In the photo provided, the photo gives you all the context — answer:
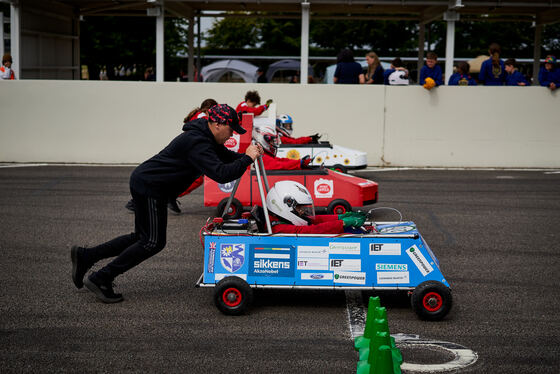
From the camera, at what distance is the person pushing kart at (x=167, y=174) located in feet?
19.9

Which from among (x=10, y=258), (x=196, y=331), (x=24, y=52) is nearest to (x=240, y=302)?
(x=196, y=331)

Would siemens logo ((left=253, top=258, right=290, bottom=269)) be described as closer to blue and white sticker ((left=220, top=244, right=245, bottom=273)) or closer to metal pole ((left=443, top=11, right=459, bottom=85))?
→ blue and white sticker ((left=220, top=244, right=245, bottom=273))

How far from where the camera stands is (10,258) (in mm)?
7867

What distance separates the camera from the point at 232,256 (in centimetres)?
610

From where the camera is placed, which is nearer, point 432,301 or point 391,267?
point 432,301

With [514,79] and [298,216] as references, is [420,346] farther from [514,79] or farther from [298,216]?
[514,79]

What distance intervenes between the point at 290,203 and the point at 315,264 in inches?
31.6

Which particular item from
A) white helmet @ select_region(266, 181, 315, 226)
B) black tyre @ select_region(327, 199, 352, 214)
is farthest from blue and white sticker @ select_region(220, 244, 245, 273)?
black tyre @ select_region(327, 199, 352, 214)

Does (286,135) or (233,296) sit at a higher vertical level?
(286,135)

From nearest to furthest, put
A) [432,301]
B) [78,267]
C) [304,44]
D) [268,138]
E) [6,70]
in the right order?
[432,301] → [78,267] → [268,138] → [6,70] → [304,44]

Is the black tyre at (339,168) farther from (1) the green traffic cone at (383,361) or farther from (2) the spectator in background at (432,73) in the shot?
(1) the green traffic cone at (383,361)

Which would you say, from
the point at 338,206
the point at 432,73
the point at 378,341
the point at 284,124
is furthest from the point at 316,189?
the point at 432,73

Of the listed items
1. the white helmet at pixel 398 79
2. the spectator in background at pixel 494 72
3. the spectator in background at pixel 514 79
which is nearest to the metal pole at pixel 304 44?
the white helmet at pixel 398 79

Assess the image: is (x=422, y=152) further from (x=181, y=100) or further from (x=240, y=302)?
(x=240, y=302)
